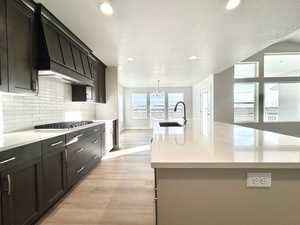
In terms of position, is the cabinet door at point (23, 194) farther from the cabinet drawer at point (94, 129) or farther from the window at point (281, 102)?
the window at point (281, 102)

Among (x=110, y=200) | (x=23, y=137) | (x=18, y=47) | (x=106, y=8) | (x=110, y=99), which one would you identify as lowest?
(x=110, y=200)

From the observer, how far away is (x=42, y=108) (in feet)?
9.40

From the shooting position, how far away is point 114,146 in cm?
523

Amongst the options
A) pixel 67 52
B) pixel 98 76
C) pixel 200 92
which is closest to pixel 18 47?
pixel 67 52

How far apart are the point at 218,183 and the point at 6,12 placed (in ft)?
7.87

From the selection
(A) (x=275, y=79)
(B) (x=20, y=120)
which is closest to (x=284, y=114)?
(A) (x=275, y=79)

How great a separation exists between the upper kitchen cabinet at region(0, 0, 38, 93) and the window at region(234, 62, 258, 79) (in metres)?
6.69

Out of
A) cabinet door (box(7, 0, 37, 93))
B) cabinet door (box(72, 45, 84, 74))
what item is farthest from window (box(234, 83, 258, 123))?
cabinet door (box(7, 0, 37, 93))

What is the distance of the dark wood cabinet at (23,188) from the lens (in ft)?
4.69

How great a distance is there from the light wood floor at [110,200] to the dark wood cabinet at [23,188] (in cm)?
37

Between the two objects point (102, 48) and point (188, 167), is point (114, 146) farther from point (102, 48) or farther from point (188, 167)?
point (188, 167)

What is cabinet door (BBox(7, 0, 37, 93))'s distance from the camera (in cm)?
179

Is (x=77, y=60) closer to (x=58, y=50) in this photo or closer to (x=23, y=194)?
(x=58, y=50)

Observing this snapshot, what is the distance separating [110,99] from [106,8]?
3.24m
